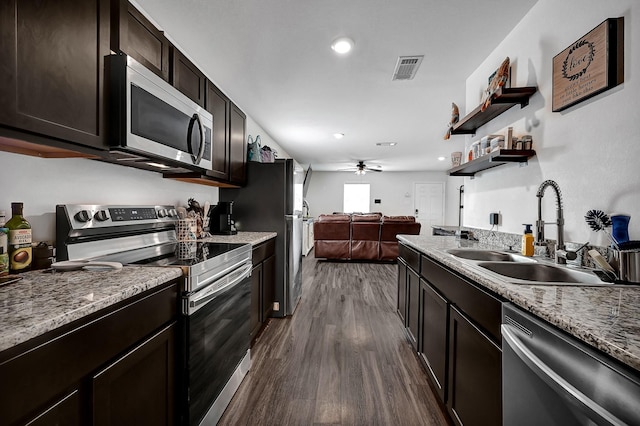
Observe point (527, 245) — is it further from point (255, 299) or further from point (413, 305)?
point (255, 299)

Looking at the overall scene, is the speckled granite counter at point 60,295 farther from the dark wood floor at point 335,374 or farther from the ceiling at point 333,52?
the ceiling at point 333,52

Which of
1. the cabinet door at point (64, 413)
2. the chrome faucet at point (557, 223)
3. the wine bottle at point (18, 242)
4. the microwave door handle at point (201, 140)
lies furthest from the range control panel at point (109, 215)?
the chrome faucet at point (557, 223)

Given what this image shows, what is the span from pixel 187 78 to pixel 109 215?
1.03m

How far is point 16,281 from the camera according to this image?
0.97 meters

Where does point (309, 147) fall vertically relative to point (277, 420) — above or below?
above

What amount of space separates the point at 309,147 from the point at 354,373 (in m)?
4.58

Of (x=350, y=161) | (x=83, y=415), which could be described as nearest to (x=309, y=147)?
(x=350, y=161)

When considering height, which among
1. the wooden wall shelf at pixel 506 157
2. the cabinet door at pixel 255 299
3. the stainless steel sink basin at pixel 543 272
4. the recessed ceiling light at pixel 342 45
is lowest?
the cabinet door at pixel 255 299

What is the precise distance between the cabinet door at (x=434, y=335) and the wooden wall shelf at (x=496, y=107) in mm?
1315

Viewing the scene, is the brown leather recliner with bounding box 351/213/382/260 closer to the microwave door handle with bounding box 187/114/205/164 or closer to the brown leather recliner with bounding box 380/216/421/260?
the brown leather recliner with bounding box 380/216/421/260

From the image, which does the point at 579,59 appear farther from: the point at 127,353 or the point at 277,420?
the point at 277,420

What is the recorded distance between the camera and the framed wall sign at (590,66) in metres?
1.21

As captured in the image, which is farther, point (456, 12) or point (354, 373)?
point (354, 373)

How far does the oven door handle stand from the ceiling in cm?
168
